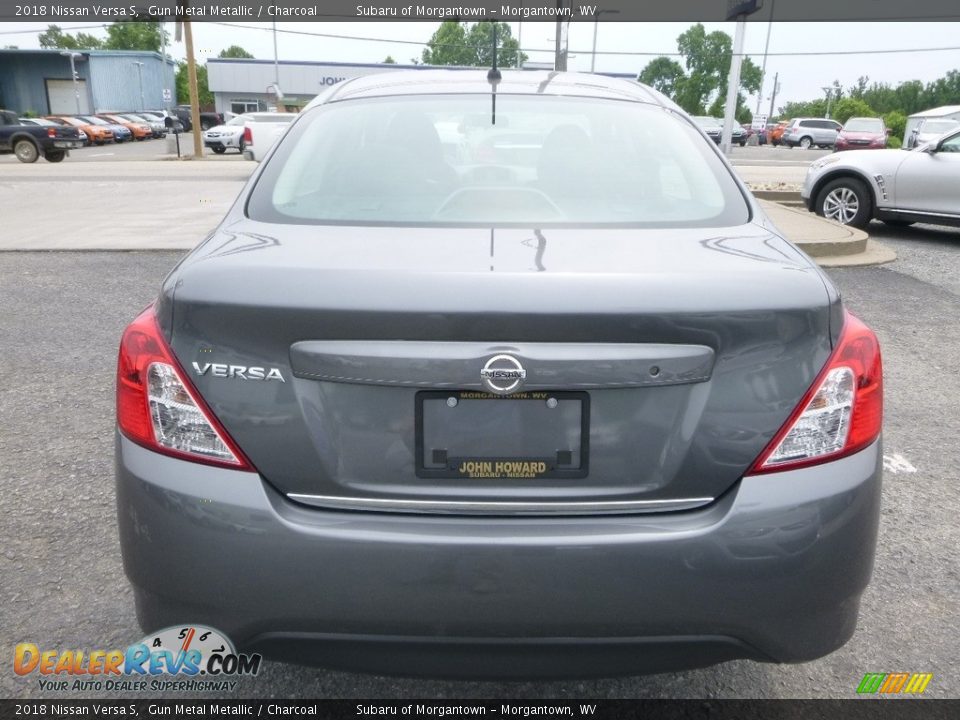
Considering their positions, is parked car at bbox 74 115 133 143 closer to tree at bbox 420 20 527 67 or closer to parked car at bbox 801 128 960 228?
parked car at bbox 801 128 960 228

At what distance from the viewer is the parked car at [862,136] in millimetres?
34594

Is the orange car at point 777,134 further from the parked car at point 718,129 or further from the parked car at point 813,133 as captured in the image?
the parked car at point 813,133

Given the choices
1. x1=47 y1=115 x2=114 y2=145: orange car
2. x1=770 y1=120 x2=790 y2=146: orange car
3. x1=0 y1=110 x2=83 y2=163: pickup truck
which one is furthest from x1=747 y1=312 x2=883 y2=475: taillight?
x1=770 y1=120 x2=790 y2=146: orange car

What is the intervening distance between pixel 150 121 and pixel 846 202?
54.3 metres

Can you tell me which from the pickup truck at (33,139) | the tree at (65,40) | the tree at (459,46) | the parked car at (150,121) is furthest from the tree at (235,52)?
the pickup truck at (33,139)

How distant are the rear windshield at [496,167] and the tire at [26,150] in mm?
30227

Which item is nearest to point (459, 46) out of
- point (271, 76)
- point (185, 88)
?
point (185, 88)

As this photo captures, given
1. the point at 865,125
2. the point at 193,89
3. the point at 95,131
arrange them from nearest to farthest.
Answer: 1. the point at 193,89
2. the point at 865,125
3. the point at 95,131

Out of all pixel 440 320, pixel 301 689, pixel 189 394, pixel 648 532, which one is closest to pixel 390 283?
pixel 440 320

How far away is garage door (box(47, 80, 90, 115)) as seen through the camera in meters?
67.2

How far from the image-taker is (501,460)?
5.60 feet

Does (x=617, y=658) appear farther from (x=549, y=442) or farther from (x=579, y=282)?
(x=579, y=282)

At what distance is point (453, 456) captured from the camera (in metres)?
1.70

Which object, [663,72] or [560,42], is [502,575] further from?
[663,72]
